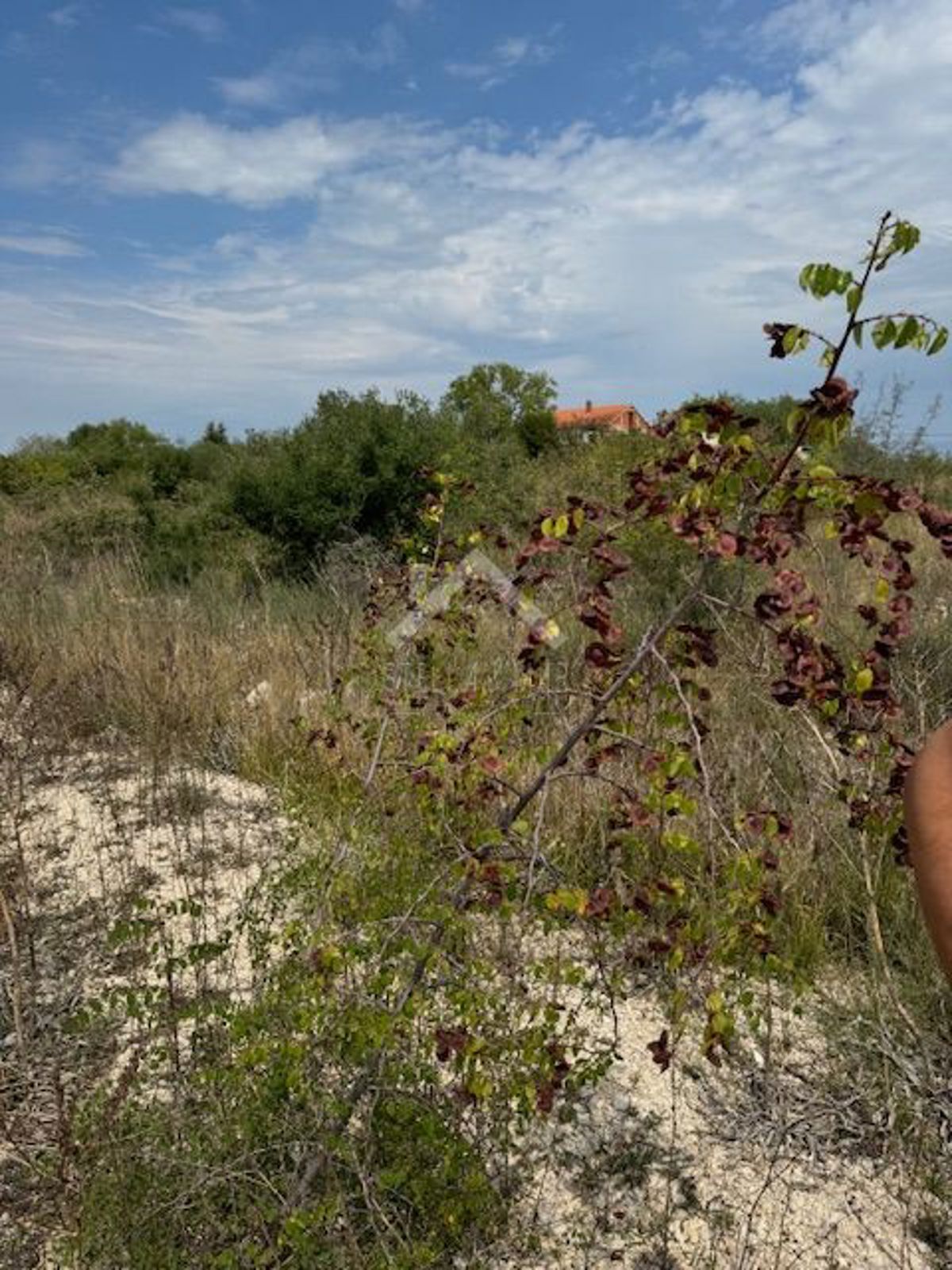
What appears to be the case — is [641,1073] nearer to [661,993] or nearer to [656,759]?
[661,993]

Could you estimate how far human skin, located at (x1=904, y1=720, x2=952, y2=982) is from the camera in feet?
2.05

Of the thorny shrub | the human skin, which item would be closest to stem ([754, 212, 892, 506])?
the thorny shrub

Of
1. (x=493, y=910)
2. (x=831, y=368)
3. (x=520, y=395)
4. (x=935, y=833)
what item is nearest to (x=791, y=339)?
(x=831, y=368)

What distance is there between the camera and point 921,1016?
276 centimetres

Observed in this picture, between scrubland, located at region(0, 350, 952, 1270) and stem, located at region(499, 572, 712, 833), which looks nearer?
stem, located at region(499, 572, 712, 833)

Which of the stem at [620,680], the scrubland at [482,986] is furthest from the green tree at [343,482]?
the stem at [620,680]

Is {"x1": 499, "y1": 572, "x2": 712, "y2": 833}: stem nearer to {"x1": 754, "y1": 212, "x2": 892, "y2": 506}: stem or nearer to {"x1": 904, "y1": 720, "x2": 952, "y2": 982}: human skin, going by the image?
{"x1": 754, "y1": 212, "x2": 892, "y2": 506}: stem

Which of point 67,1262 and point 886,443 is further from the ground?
point 886,443

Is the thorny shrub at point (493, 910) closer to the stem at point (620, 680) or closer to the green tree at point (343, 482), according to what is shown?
Result: the stem at point (620, 680)

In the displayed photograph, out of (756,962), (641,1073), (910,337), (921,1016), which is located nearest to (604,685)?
(756,962)

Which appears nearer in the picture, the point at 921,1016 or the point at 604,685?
the point at 604,685

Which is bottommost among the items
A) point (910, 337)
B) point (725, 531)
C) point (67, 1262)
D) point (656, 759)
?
point (67, 1262)

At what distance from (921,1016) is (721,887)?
3.27ft

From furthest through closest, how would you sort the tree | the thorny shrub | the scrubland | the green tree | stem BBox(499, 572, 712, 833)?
the tree < the green tree < the scrubland < stem BBox(499, 572, 712, 833) < the thorny shrub
